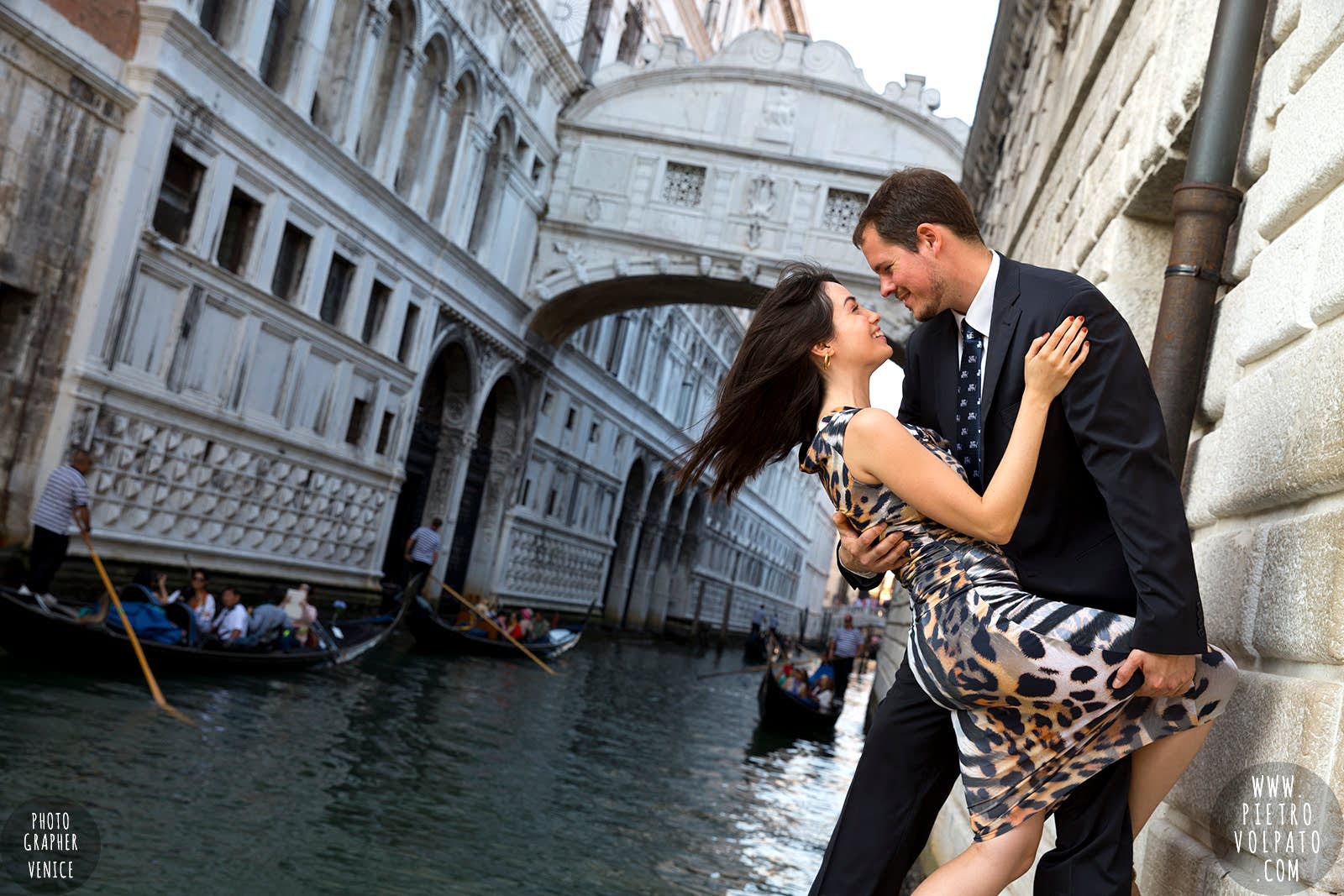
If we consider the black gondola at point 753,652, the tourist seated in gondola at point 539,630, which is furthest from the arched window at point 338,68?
the black gondola at point 753,652

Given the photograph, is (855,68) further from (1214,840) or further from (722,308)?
(1214,840)

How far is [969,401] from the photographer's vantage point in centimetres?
208

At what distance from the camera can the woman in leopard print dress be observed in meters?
1.74

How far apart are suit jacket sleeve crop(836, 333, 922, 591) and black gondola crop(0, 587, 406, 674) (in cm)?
641

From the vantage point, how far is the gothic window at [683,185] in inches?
701

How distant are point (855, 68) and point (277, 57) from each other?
8362 millimetres

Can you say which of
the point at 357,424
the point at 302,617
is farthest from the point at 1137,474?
the point at 357,424

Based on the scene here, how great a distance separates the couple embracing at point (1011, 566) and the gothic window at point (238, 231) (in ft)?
34.5

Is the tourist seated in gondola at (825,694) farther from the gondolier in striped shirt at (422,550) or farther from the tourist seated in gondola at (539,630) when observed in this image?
the gondolier in striped shirt at (422,550)

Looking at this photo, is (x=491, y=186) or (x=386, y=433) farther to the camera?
(x=491, y=186)

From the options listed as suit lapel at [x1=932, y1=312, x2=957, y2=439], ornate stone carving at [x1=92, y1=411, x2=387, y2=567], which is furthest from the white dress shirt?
ornate stone carving at [x1=92, y1=411, x2=387, y2=567]

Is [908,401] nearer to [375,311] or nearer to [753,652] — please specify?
[375,311]

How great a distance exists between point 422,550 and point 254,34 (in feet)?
21.8

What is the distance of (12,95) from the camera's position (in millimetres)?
8781
